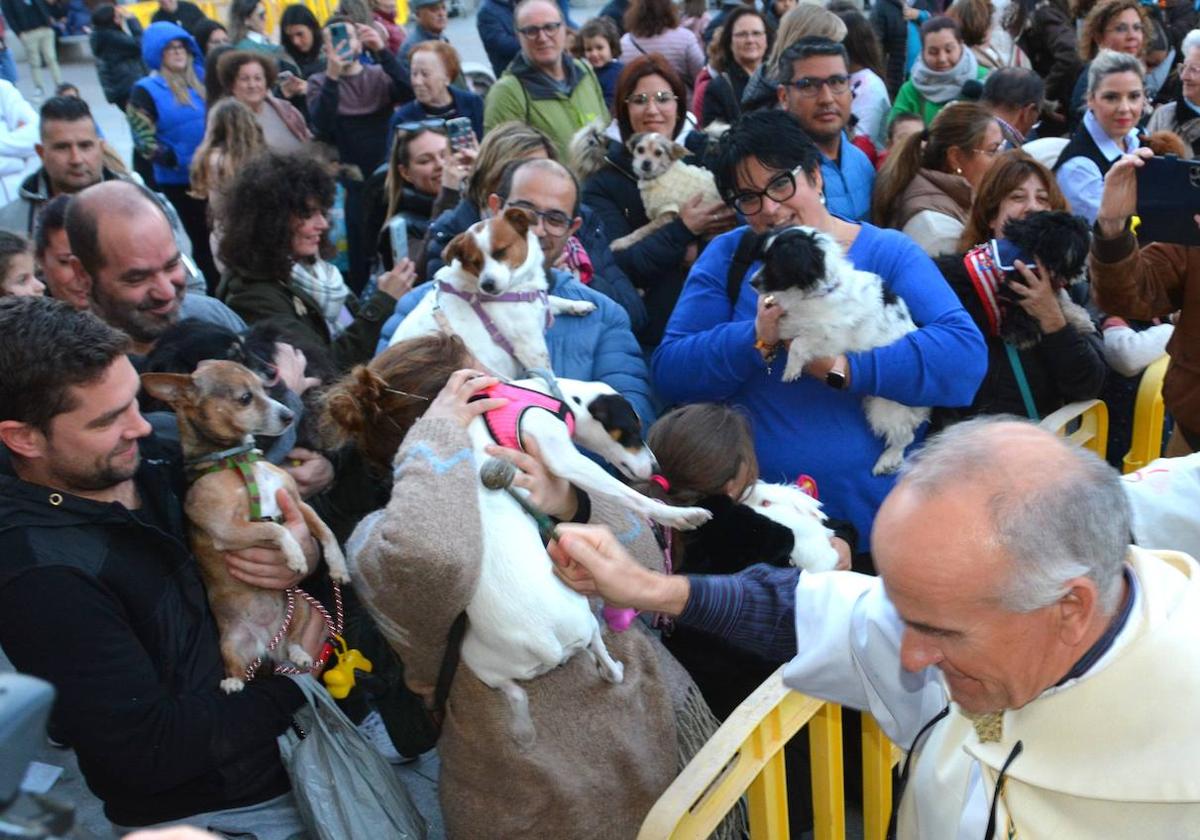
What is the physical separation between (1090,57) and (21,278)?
7.43 metres

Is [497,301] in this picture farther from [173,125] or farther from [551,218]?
[173,125]

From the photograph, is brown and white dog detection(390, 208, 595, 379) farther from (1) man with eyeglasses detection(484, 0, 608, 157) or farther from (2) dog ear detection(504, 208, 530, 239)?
(1) man with eyeglasses detection(484, 0, 608, 157)

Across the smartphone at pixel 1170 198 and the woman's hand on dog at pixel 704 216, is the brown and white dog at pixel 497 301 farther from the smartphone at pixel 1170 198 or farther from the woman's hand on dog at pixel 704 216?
the smartphone at pixel 1170 198

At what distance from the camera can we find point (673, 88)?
5.61 metres

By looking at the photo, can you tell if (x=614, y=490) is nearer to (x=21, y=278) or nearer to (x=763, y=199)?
(x=763, y=199)

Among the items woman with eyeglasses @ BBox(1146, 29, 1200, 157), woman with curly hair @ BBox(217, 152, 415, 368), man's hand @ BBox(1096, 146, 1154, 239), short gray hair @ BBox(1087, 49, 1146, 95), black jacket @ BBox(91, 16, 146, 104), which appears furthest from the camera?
black jacket @ BBox(91, 16, 146, 104)

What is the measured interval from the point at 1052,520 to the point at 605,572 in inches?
35.0

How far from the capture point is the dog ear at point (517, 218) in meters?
3.86

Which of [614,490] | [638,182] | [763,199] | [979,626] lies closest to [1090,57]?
[638,182]

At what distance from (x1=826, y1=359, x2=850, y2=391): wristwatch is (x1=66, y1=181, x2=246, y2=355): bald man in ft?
7.06

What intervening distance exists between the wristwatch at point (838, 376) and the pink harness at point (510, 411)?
1.18 metres

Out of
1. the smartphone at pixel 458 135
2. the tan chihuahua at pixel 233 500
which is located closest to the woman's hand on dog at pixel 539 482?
the tan chihuahua at pixel 233 500

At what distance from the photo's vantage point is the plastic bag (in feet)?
8.24

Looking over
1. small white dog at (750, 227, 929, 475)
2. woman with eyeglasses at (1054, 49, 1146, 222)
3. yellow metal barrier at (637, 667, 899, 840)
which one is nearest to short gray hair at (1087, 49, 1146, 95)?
woman with eyeglasses at (1054, 49, 1146, 222)
